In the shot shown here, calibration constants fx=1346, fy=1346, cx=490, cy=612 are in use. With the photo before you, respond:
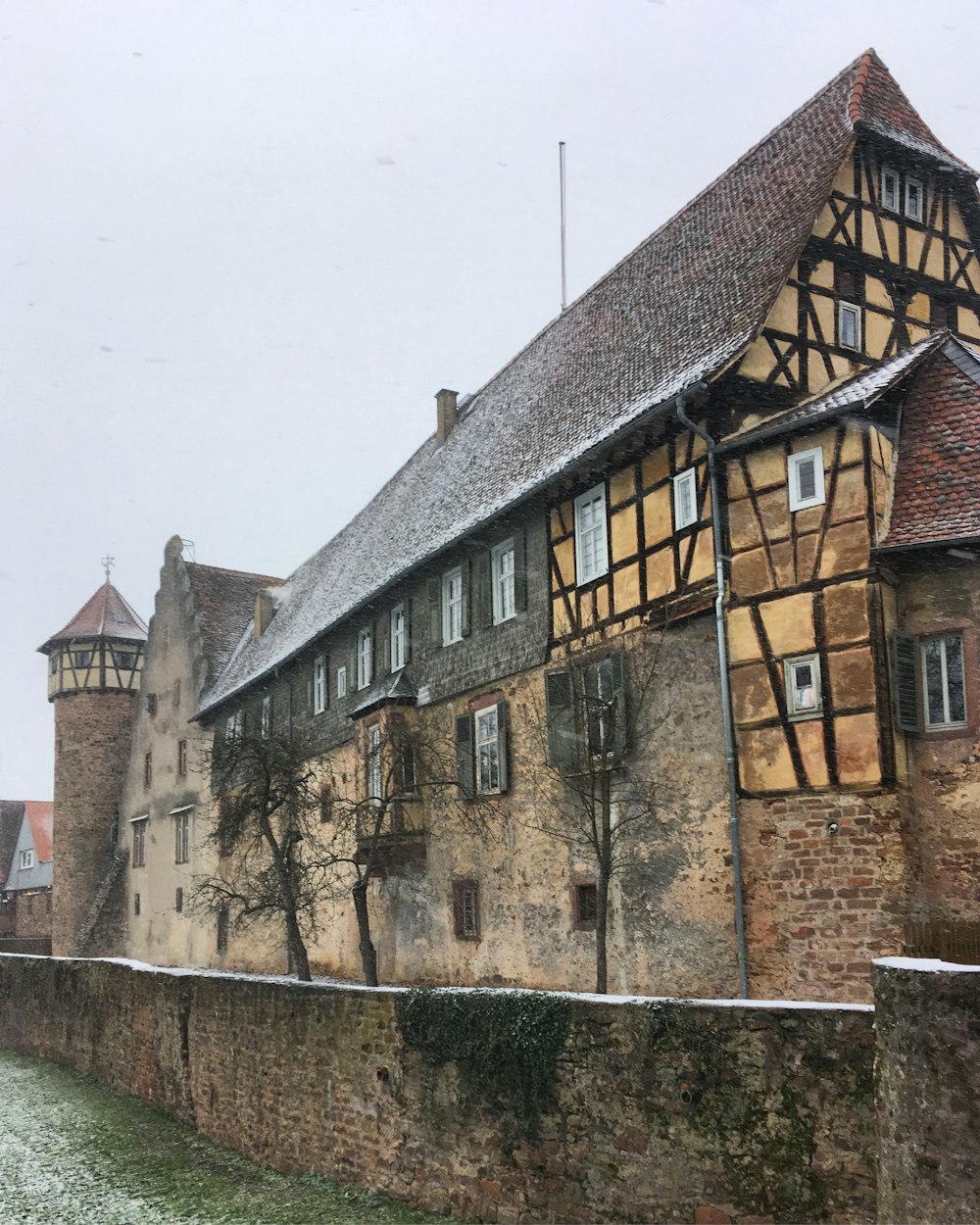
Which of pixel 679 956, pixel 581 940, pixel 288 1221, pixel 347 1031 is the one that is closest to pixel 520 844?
pixel 581 940

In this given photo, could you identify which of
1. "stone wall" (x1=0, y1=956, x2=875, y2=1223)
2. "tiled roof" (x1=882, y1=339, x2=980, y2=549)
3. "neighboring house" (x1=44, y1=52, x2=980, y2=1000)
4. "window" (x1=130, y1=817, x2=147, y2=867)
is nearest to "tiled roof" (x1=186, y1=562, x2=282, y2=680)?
"window" (x1=130, y1=817, x2=147, y2=867)

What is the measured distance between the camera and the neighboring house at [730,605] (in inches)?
556

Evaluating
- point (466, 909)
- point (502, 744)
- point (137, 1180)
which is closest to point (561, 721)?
point (502, 744)

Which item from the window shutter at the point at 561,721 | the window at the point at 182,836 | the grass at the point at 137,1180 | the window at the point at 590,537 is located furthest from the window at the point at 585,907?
the window at the point at 182,836

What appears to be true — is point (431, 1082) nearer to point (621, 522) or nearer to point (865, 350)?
point (621, 522)

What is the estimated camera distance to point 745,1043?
8820 millimetres

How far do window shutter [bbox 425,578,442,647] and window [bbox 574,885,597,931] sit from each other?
6.15m

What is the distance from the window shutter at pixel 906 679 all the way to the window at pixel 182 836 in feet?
88.5

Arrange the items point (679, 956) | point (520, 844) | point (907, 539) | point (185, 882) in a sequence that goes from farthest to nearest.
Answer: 1. point (185, 882)
2. point (520, 844)
3. point (679, 956)
4. point (907, 539)

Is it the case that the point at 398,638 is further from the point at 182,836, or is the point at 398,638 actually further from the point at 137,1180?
the point at 182,836

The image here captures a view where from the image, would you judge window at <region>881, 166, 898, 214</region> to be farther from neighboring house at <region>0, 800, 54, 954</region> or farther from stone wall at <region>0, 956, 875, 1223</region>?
neighboring house at <region>0, 800, 54, 954</region>

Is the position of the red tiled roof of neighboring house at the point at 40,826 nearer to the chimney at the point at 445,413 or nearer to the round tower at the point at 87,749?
the round tower at the point at 87,749

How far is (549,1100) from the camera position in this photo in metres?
10.2

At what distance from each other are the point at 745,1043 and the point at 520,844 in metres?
10.7
